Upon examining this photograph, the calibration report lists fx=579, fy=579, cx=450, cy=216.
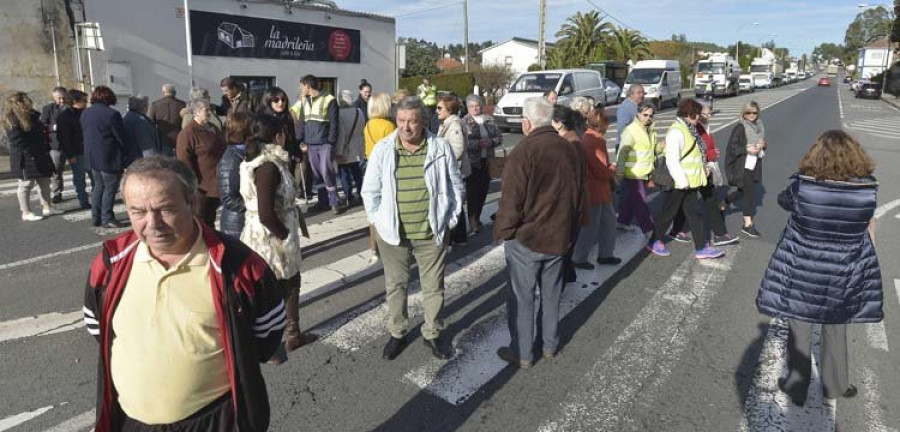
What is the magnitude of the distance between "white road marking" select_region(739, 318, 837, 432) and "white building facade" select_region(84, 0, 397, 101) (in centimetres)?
1170

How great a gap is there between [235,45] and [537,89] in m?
9.91

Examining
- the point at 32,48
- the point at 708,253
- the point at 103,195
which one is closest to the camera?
the point at 708,253

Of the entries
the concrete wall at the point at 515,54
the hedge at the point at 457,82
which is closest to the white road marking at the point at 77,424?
the hedge at the point at 457,82

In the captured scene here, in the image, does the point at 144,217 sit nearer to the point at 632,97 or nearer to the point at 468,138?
the point at 468,138

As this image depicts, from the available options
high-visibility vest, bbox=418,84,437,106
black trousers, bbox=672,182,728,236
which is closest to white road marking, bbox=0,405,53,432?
black trousers, bbox=672,182,728,236

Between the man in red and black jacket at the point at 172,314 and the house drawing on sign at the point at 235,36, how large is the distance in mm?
17821

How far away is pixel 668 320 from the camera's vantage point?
4.75m

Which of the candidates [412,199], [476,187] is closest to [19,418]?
[412,199]

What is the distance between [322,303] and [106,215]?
4089 millimetres

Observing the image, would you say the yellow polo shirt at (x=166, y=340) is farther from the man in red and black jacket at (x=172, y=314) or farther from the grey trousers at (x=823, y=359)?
the grey trousers at (x=823, y=359)

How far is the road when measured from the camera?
11.0 feet

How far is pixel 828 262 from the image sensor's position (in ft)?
10.8

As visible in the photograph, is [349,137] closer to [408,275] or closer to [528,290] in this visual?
[408,275]

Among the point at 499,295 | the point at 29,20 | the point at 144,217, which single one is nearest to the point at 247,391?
the point at 144,217
